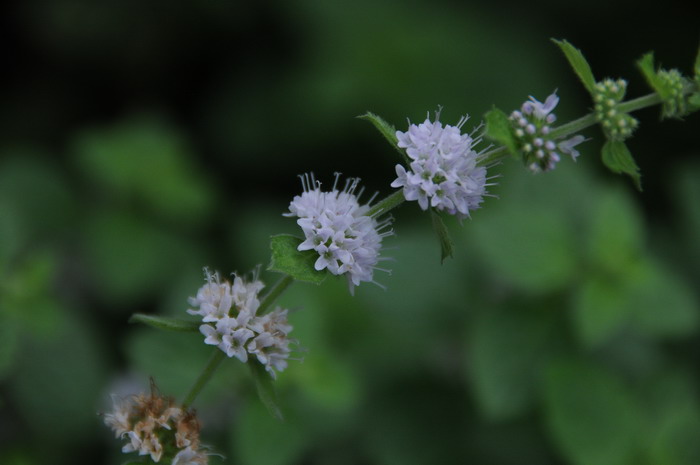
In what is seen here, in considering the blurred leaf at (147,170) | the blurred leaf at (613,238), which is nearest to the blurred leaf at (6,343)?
the blurred leaf at (147,170)

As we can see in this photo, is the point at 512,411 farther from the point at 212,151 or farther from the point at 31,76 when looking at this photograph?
the point at 31,76

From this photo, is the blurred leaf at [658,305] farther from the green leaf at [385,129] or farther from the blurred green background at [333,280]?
the green leaf at [385,129]

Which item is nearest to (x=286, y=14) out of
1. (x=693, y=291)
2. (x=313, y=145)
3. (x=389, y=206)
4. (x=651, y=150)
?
(x=313, y=145)

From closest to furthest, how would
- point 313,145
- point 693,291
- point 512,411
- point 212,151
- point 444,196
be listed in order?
point 444,196 < point 512,411 < point 693,291 < point 313,145 < point 212,151

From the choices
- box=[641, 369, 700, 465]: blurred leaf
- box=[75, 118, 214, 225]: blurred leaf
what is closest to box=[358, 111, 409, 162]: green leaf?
box=[641, 369, 700, 465]: blurred leaf

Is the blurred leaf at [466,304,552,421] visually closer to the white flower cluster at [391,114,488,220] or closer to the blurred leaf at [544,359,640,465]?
the blurred leaf at [544,359,640,465]

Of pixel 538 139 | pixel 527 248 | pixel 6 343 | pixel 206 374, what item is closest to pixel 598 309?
pixel 527 248

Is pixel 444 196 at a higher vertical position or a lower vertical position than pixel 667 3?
lower
